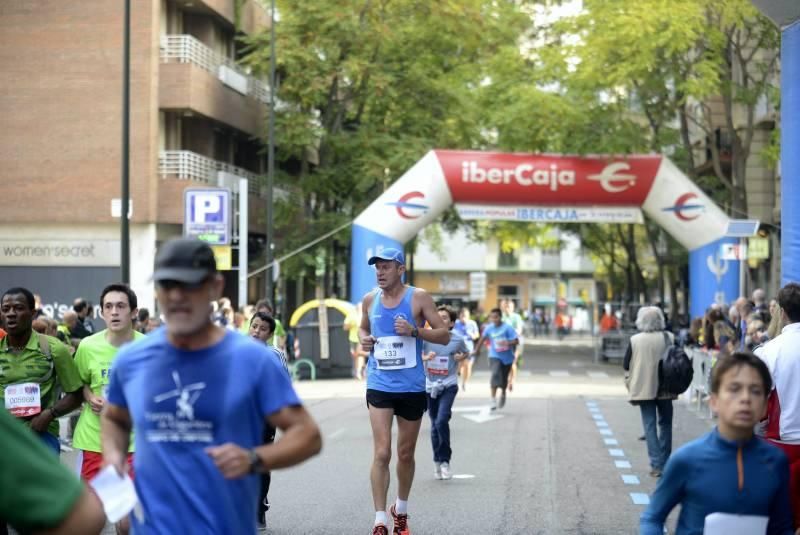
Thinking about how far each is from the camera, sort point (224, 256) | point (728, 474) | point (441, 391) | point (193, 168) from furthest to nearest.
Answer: point (193, 168) < point (224, 256) < point (441, 391) < point (728, 474)

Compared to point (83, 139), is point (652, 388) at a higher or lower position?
lower

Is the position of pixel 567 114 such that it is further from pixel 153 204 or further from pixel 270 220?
pixel 153 204

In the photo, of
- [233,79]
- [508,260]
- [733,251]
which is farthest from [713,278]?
[508,260]

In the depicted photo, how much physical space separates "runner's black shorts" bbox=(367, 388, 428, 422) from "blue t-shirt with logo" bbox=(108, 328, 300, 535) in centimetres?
558

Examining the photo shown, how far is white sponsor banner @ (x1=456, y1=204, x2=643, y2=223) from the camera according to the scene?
110 ft

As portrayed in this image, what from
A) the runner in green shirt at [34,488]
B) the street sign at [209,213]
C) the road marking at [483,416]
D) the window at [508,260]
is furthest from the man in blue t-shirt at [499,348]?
the window at [508,260]

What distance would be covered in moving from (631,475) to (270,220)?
23792mm

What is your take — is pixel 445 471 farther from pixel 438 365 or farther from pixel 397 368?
pixel 397 368

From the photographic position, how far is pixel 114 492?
4027mm

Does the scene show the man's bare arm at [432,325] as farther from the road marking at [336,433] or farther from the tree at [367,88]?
the tree at [367,88]

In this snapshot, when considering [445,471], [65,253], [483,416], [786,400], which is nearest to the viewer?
[786,400]

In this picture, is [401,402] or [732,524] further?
[401,402]

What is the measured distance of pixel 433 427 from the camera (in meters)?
14.2

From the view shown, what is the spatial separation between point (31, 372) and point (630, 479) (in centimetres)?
764
